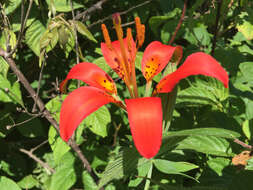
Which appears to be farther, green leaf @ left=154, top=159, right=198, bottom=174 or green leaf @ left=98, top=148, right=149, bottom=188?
green leaf @ left=154, top=159, right=198, bottom=174

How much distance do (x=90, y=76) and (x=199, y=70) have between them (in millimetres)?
313

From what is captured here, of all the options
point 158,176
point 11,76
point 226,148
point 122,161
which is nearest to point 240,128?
point 226,148

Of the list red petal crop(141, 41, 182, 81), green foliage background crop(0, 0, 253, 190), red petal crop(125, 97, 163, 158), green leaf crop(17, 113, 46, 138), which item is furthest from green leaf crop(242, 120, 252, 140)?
green leaf crop(17, 113, 46, 138)

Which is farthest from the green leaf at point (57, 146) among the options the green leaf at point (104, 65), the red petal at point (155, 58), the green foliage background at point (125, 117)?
the red petal at point (155, 58)

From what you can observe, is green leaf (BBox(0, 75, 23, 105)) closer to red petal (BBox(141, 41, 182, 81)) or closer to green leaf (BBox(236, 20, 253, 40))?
red petal (BBox(141, 41, 182, 81))

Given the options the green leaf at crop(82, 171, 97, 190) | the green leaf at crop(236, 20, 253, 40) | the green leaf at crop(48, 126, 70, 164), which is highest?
the green leaf at crop(236, 20, 253, 40)

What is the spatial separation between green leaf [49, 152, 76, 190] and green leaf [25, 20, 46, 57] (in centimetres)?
45

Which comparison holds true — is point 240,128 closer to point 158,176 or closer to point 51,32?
point 158,176

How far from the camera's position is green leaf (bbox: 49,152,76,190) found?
3.75ft

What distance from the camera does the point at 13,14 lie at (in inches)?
47.1

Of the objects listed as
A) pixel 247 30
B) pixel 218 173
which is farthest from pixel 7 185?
pixel 247 30

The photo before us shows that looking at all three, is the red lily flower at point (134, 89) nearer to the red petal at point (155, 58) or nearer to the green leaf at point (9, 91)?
the red petal at point (155, 58)

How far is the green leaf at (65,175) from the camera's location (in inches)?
45.0

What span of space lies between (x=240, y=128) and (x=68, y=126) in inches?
23.6
